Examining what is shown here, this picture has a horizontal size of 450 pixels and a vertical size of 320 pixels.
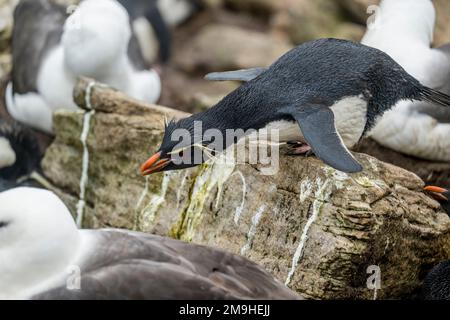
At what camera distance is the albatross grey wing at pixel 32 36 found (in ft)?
23.6

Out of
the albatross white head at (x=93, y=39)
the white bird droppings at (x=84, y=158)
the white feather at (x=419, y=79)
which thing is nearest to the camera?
the white bird droppings at (x=84, y=158)

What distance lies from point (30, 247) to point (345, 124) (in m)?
1.87

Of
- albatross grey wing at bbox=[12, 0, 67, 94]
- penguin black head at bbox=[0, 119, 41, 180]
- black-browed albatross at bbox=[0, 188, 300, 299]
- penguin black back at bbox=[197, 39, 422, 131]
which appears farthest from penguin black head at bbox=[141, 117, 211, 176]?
albatross grey wing at bbox=[12, 0, 67, 94]

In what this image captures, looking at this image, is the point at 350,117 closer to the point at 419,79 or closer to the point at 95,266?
the point at 419,79

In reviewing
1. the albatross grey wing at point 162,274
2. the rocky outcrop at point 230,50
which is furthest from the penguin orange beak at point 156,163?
the rocky outcrop at point 230,50

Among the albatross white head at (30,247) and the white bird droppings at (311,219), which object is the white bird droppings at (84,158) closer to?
the white bird droppings at (311,219)

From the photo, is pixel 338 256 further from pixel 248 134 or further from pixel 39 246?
pixel 39 246

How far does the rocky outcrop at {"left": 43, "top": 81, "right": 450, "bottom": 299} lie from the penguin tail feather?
0.54 m

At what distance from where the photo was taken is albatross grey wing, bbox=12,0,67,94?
23.6ft

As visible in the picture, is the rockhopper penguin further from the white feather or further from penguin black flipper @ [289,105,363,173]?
the white feather

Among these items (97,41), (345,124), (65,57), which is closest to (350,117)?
(345,124)

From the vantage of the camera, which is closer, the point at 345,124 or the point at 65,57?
the point at 345,124

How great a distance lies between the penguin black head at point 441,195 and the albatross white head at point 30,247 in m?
2.24

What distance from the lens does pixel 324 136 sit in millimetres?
4547
